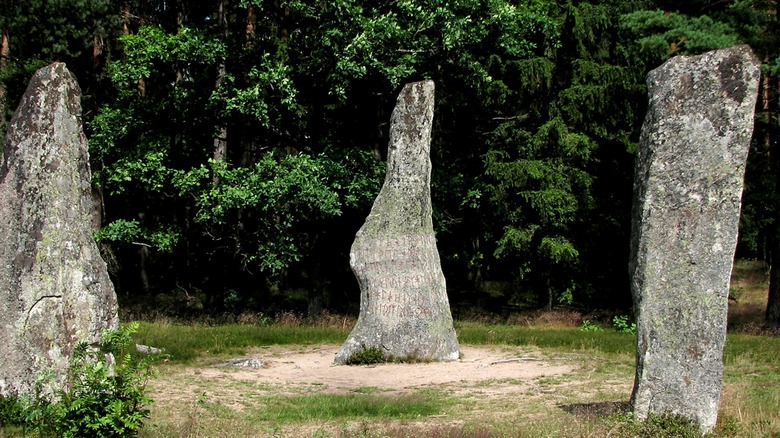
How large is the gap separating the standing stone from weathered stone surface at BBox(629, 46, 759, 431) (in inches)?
284

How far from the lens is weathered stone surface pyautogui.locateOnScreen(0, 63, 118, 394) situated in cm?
876

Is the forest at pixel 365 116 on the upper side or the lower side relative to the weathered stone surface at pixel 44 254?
upper

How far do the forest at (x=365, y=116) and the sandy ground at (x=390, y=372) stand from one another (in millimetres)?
6231

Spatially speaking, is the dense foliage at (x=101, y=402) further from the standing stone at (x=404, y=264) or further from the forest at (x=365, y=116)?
the forest at (x=365, y=116)

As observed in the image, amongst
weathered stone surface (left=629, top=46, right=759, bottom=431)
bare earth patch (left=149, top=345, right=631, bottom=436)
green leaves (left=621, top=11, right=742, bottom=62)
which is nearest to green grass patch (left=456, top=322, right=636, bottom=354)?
bare earth patch (left=149, top=345, right=631, bottom=436)

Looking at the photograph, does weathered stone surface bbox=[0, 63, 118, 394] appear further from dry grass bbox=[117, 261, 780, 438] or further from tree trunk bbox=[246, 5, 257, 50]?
tree trunk bbox=[246, 5, 257, 50]

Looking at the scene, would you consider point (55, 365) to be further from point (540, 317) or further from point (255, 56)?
point (540, 317)

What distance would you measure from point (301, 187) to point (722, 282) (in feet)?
44.3

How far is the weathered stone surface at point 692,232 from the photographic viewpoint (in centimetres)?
802

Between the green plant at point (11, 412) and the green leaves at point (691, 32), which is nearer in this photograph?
the green plant at point (11, 412)

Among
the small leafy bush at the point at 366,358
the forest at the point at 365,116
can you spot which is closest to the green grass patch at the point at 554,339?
the small leafy bush at the point at 366,358

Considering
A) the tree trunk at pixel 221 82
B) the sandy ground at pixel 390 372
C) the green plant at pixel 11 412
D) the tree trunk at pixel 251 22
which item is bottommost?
the sandy ground at pixel 390 372

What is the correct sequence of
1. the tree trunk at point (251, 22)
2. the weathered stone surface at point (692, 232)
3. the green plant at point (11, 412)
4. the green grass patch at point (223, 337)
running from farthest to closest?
the tree trunk at point (251, 22) < the green grass patch at point (223, 337) < the green plant at point (11, 412) < the weathered stone surface at point (692, 232)

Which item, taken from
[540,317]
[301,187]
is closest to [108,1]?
[301,187]
